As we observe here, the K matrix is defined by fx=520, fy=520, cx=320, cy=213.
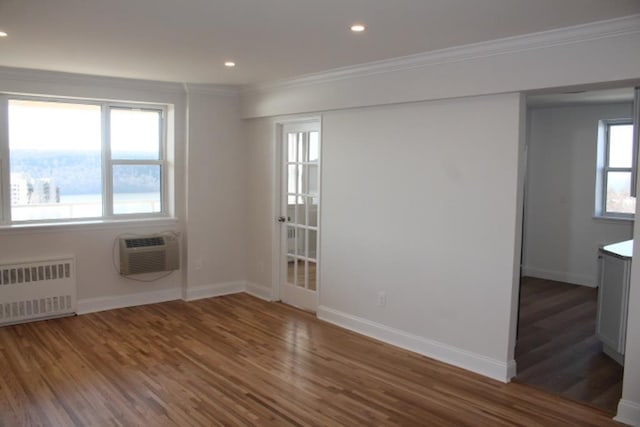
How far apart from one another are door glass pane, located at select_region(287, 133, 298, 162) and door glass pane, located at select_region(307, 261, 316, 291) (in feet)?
3.83

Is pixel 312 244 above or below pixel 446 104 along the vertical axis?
below

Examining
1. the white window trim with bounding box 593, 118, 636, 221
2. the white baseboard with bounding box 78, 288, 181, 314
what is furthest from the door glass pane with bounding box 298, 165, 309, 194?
the white window trim with bounding box 593, 118, 636, 221

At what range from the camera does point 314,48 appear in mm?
3881

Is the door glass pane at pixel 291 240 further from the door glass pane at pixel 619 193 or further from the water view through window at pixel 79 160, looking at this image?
the door glass pane at pixel 619 193

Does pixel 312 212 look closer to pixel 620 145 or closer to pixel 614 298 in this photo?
pixel 614 298

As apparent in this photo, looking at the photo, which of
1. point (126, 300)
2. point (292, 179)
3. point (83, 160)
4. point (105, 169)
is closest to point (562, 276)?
point (292, 179)

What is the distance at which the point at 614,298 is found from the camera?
13.9 ft

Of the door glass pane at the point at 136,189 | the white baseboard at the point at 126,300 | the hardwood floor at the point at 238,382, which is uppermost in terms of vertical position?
the door glass pane at the point at 136,189

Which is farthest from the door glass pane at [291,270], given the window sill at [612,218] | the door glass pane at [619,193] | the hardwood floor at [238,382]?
the door glass pane at [619,193]

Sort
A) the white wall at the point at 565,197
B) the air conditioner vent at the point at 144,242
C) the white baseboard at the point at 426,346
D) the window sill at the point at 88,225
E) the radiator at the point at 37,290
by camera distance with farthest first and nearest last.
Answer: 1. the white wall at the point at 565,197
2. the air conditioner vent at the point at 144,242
3. the window sill at the point at 88,225
4. the radiator at the point at 37,290
5. the white baseboard at the point at 426,346

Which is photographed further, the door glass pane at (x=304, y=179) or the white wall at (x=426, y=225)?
the door glass pane at (x=304, y=179)

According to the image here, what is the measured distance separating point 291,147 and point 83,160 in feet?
7.31

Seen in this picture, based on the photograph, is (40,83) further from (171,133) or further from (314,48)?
(314,48)

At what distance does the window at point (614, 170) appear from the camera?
262 inches
